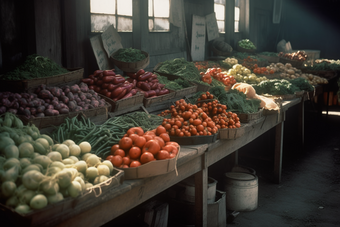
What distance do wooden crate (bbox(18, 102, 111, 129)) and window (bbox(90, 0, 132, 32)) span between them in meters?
1.97

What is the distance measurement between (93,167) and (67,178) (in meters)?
0.29

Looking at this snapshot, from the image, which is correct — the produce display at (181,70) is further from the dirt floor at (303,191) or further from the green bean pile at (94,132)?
the green bean pile at (94,132)

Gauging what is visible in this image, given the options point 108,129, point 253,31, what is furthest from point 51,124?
point 253,31

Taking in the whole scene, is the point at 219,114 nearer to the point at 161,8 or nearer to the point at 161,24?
the point at 161,24

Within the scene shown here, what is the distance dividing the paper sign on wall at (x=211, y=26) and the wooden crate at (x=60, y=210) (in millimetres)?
6922

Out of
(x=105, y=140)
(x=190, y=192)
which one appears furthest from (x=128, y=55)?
(x=105, y=140)

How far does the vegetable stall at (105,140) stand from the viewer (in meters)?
1.83

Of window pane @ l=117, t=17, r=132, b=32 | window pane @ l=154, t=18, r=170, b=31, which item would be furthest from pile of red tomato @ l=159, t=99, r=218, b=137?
window pane @ l=154, t=18, r=170, b=31

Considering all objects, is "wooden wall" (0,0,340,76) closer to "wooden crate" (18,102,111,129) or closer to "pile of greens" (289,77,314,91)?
"wooden crate" (18,102,111,129)

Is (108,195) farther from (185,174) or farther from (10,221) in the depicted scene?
(185,174)

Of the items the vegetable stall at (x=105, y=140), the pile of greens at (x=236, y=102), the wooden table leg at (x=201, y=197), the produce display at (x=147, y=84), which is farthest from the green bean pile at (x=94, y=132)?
the pile of greens at (x=236, y=102)

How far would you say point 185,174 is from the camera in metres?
3.00

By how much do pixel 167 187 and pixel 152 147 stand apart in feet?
1.53

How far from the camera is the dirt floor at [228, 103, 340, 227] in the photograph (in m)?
4.09
